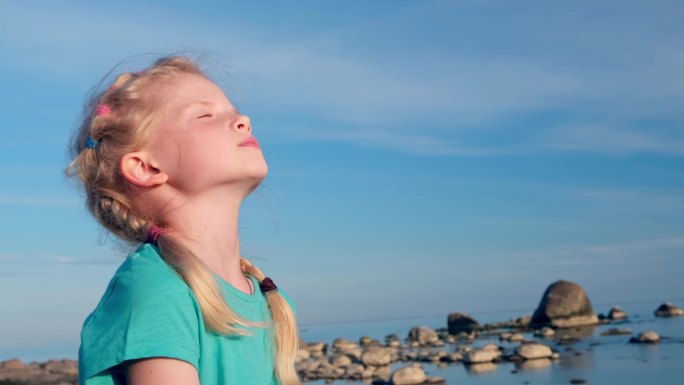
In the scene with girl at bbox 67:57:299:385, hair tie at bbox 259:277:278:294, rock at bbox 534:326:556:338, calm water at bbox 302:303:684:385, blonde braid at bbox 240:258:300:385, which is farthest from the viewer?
rock at bbox 534:326:556:338

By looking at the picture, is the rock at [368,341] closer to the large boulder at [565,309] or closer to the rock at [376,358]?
the large boulder at [565,309]

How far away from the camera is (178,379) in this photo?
1933 millimetres

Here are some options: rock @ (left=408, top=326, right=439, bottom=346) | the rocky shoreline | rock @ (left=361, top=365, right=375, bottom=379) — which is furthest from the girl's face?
rock @ (left=408, top=326, right=439, bottom=346)

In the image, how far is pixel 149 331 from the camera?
1.92 metres

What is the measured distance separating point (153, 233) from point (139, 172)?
0.21 metres

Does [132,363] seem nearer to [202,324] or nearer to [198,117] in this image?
[202,324]

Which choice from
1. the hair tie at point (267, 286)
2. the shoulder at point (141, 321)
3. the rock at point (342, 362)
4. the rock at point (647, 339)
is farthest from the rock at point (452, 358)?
the shoulder at point (141, 321)

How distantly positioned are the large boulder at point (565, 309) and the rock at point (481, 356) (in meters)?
9.77

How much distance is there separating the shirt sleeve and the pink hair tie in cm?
60

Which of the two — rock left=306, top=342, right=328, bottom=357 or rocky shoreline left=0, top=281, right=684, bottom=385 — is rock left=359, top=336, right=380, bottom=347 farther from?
rock left=306, top=342, right=328, bottom=357

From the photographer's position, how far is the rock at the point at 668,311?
2517 cm

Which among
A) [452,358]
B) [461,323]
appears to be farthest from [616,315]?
[452,358]

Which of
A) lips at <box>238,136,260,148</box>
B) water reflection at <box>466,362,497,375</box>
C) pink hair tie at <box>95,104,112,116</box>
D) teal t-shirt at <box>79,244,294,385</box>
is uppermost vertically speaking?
pink hair tie at <box>95,104,112,116</box>

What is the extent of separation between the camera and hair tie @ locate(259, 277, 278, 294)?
2.67 meters
